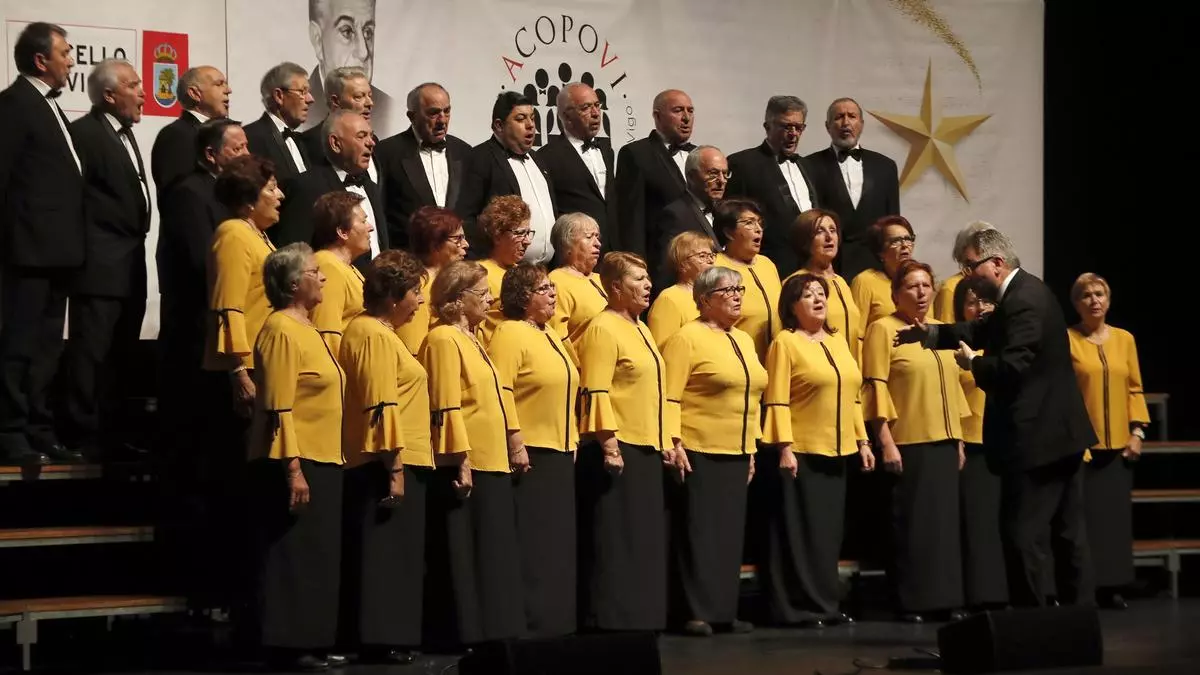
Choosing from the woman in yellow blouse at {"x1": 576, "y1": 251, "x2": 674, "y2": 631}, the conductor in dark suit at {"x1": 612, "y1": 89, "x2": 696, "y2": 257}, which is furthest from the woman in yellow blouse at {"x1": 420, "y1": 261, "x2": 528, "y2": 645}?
the conductor in dark suit at {"x1": 612, "y1": 89, "x2": 696, "y2": 257}

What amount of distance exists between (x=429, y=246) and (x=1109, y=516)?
3.71m

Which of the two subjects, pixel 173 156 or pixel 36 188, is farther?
pixel 173 156

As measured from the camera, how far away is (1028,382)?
7062 millimetres

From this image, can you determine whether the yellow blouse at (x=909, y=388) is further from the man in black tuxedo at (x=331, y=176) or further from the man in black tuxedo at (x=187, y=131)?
the man in black tuxedo at (x=187, y=131)

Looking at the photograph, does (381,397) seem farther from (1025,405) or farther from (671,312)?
(1025,405)

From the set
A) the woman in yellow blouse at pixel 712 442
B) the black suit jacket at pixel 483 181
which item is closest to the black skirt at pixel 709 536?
the woman in yellow blouse at pixel 712 442

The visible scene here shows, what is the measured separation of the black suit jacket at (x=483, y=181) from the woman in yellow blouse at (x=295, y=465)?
4.73 feet

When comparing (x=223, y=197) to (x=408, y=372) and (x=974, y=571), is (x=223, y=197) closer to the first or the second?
(x=408, y=372)

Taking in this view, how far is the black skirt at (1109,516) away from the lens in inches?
342

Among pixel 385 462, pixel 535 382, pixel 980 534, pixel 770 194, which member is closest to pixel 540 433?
pixel 535 382

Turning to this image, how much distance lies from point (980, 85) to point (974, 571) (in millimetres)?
3387

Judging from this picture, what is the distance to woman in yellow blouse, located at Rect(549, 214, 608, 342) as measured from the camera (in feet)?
24.6

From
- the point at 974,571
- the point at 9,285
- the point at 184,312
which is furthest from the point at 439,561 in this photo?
the point at 974,571

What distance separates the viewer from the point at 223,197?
22.0 feet
